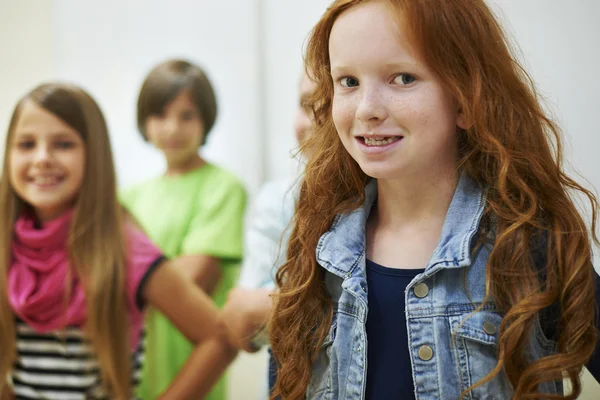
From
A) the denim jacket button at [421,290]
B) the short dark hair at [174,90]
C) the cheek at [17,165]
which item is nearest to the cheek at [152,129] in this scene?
the short dark hair at [174,90]

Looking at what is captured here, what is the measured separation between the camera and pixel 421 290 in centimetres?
94

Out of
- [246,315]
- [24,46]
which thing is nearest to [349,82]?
[246,315]

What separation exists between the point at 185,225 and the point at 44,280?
0.40 metres

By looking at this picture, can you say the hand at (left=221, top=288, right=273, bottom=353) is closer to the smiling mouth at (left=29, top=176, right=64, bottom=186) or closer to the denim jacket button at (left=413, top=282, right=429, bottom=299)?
the denim jacket button at (left=413, top=282, right=429, bottom=299)

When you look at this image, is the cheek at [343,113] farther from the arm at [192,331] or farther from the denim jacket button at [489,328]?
the arm at [192,331]

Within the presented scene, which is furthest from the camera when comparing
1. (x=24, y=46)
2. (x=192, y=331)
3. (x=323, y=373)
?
(x=24, y=46)

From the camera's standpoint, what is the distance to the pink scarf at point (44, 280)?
160cm

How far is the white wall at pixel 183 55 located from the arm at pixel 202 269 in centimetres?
23

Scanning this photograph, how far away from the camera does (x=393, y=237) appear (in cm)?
102

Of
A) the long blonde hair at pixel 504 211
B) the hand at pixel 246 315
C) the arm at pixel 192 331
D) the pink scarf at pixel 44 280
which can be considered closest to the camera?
the long blonde hair at pixel 504 211

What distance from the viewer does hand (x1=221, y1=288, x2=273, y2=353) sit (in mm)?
1359

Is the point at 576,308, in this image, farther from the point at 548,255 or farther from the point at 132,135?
the point at 132,135

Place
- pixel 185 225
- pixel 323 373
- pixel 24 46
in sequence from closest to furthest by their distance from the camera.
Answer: pixel 323 373 < pixel 185 225 < pixel 24 46

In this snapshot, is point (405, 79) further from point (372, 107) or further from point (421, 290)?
point (421, 290)
